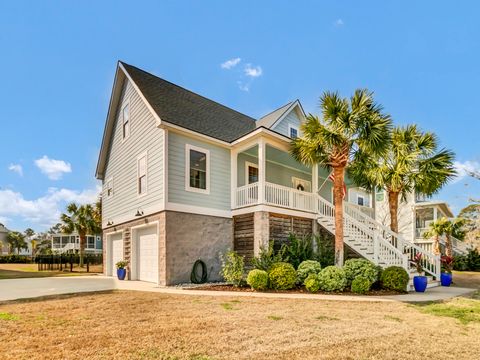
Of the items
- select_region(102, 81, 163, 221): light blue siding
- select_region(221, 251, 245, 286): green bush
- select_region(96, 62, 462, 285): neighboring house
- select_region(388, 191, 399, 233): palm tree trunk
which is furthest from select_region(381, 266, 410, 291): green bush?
select_region(102, 81, 163, 221): light blue siding

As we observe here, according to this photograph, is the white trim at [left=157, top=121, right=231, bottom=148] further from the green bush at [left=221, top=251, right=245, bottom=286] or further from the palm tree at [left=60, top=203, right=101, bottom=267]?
the palm tree at [left=60, top=203, right=101, bottom=267]

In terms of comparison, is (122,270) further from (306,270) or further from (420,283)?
(420,283)

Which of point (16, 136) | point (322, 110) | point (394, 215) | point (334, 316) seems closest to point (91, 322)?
point (334, 316)

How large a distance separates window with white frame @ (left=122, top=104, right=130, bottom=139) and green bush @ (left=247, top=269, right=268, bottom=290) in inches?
386

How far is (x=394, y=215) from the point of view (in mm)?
13992

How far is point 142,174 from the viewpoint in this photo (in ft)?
47.6

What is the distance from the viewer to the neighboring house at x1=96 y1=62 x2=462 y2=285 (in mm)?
12633

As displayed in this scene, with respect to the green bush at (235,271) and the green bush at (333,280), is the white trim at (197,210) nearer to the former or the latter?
the green bush at (235,271)

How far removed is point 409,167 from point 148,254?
12.0m

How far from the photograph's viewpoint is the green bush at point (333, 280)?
1057cm

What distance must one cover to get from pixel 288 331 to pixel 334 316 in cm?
177

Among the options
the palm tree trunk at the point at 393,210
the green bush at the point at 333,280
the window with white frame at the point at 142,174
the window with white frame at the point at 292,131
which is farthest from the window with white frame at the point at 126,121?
the palm tree trunk at the point at 393,210

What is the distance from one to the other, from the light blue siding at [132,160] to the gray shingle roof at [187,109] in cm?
65

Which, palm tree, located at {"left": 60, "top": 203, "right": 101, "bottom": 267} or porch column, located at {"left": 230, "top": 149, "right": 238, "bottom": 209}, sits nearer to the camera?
porch column, located at {"left": 230, "top": 149, "right": 238, "bottom": 209}
